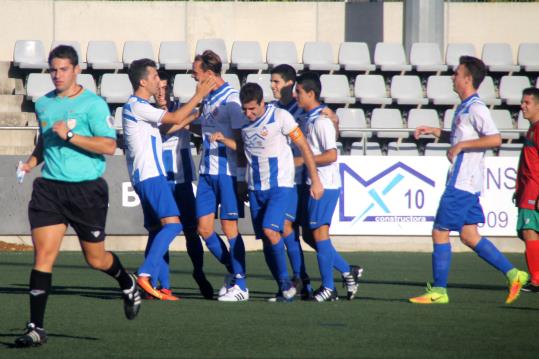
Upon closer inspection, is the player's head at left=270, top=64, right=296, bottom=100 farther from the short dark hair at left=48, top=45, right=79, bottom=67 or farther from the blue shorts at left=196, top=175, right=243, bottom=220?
the short dark hair at left=48, top=45, right=79, bottom=67

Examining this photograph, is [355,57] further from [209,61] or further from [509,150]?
[209,61]

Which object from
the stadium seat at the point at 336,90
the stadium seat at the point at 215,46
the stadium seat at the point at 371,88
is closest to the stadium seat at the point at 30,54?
the stadium seat at the point at 215,46

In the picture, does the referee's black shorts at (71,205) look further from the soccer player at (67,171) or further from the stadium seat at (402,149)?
the stadium seat at (402,149)

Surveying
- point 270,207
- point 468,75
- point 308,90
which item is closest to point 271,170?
point 270,207

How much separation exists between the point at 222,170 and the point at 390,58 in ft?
39.0

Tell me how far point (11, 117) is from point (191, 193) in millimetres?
10088

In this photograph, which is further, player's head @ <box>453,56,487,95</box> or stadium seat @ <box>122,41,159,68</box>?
stadium seat @ <box>122,41,159,68</box>

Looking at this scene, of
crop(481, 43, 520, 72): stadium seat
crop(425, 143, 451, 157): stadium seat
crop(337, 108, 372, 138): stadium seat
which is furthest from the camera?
crop(481, 43, 520, 72): stadium seat

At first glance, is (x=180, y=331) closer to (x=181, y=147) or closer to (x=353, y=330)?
(x=353, y=330)

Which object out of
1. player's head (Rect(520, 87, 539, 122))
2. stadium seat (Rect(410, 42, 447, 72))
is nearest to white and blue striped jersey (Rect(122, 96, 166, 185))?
player's head (Rect(520, 87, 539, 122))

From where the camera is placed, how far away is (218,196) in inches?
396

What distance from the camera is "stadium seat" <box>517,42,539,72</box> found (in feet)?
72.6

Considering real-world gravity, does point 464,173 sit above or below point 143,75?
below

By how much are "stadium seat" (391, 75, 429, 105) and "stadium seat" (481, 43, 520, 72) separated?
1860 mm
